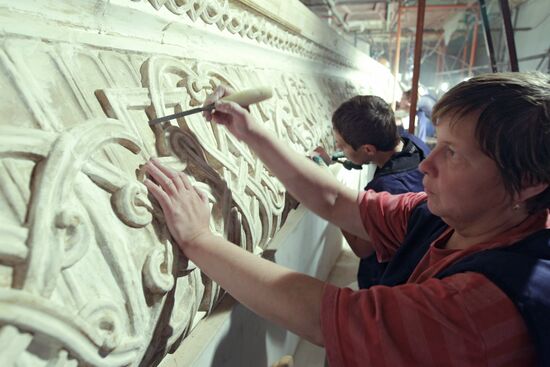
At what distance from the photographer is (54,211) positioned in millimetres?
→ 518

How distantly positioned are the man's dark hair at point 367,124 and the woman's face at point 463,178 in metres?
0.78

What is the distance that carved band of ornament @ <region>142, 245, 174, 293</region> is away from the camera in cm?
64

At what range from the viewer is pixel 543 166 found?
617mm

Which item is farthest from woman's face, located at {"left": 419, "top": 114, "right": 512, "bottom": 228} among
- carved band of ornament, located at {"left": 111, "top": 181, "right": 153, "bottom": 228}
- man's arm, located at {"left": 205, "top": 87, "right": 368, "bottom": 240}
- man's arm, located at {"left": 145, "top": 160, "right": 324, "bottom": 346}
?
carved band of ornament, located at {"left": 111, "top": 181, "right": 153, "bottom": 228}

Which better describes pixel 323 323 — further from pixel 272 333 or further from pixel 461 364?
pixel 272 333

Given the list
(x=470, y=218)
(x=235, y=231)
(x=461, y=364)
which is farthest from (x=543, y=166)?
(x=235, y=231)

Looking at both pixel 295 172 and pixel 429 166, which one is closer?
pixel 429 166

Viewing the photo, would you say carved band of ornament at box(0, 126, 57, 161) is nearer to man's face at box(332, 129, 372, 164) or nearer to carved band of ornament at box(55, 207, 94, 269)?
carved band of ornament at box(55, 207, 94, 269)

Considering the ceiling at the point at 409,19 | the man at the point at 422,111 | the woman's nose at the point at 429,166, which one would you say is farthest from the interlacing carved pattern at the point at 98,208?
the man at the point at 422,111

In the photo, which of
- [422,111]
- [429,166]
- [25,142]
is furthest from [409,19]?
[25,142]

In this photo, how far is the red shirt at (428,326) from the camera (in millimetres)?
541

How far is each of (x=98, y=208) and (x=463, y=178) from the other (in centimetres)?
58

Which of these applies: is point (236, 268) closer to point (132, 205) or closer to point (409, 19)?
point (132, 205)

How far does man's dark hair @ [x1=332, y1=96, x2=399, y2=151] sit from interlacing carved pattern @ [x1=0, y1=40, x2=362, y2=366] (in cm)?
69
